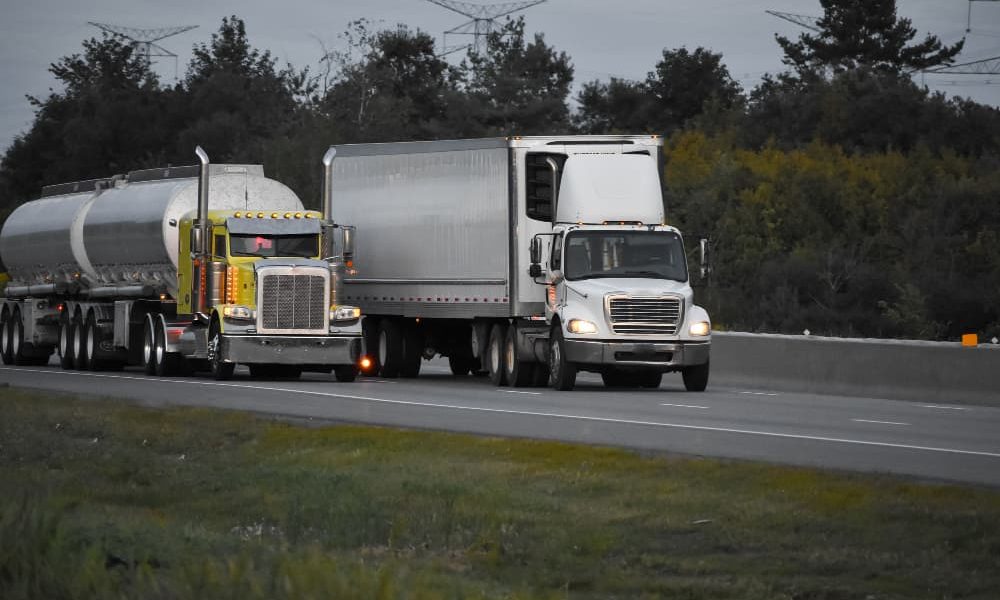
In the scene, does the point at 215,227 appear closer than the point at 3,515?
No

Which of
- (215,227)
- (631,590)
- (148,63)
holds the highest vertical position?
(148,63)

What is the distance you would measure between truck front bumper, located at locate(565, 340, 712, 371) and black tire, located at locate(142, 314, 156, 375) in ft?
31.1

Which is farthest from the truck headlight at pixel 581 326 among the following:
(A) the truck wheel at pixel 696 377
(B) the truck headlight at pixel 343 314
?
(B) the truck headlight at pixel 343 314

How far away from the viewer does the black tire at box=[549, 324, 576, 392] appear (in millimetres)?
29844

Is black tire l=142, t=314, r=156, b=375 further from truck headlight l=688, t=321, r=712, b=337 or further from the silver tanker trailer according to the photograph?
truck headlight l=688, t=321, r=712, b=337

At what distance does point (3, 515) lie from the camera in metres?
10.3

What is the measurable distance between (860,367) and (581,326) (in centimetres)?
442

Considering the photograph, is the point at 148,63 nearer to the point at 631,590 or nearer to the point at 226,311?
the point at 226,311

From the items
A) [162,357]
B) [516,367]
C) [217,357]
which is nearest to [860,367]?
[516,367]

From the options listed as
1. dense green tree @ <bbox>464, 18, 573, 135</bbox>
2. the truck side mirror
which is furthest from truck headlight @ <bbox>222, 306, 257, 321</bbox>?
dense green tree @ <bbox>464, 18, 573, 135</bbox>

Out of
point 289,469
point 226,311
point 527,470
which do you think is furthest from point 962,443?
point 226,311

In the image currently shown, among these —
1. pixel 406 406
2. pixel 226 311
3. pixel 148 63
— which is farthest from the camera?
pixel 148 63

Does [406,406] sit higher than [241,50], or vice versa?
[241,50]

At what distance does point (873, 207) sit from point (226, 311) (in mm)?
57008
